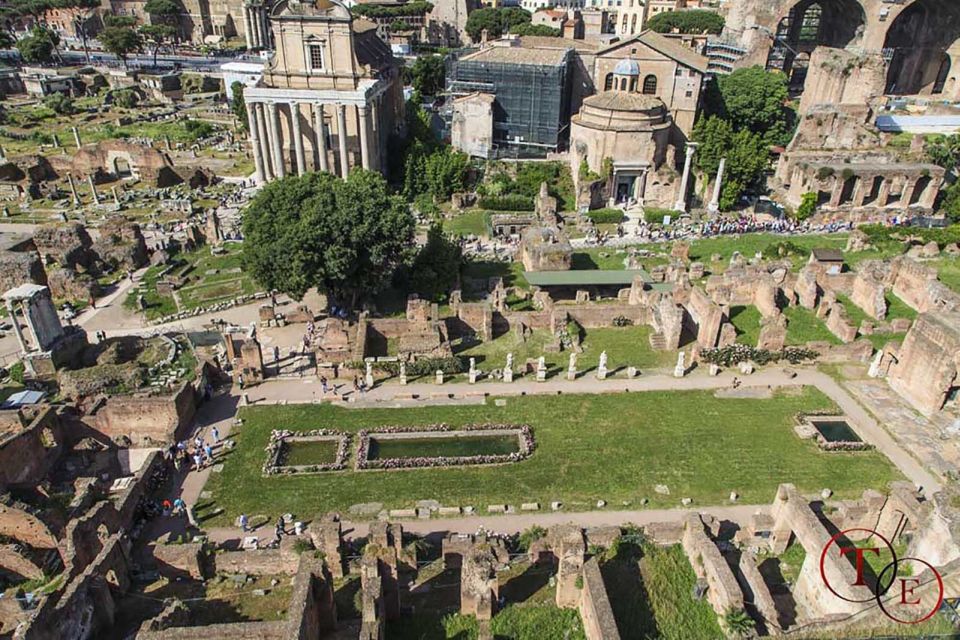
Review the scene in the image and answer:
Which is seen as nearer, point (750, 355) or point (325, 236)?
point (750, 355)

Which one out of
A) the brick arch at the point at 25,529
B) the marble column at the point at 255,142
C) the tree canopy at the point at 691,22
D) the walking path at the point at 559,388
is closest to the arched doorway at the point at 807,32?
the tree canopy at the point at 691,22

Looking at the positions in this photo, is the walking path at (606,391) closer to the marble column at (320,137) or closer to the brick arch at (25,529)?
the brick arch at (25,529)

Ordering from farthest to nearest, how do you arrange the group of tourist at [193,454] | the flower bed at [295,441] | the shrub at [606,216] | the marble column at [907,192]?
the marble column at [907,192] < the shrub at [606,216] < the group of tourist at [193,454] < the flower bed at [295,441]

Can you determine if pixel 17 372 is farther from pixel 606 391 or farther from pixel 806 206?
pixel 806 206

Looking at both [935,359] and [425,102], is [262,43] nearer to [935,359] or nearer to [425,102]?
[425,102]

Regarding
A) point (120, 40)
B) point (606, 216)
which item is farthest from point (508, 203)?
point (120, 40)

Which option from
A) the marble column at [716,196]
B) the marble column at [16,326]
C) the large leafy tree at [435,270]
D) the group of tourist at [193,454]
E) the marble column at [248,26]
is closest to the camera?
the group of tourist at [193,454]
